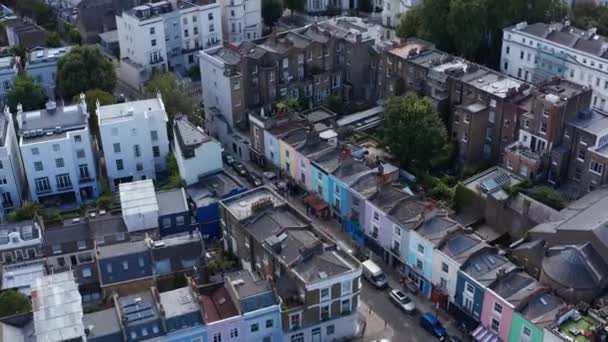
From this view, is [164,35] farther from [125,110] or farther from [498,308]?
[498,308]

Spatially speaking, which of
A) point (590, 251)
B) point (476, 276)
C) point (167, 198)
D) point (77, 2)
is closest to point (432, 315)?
point (476, 276)

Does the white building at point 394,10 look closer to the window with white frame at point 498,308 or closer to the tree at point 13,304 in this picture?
the window with white frame at point 498,308

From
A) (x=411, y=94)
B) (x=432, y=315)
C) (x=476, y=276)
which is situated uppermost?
(x=411, y=94)

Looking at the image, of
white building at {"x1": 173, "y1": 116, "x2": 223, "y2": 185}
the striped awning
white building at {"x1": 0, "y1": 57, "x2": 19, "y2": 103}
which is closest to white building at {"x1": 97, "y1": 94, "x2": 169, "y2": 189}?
white building at {"x1": 173, "y1": 116, "x2": 223, "y2": 185}

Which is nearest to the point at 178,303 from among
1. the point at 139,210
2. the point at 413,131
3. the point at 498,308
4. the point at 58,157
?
the point at 139,210

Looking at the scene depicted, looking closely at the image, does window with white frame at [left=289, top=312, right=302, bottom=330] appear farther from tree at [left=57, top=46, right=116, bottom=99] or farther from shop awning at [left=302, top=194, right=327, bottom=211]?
tree at [left=57, top=46, right=116, bottom=99]

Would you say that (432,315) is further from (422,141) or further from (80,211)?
(80,211)
